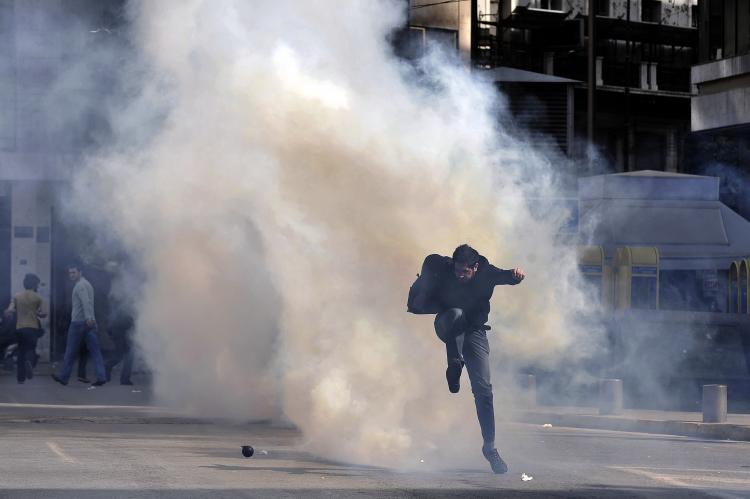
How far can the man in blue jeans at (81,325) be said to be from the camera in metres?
18.9

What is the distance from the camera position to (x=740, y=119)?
27125 millimetres

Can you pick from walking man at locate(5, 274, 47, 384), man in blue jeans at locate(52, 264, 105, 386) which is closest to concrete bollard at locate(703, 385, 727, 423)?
man in blue jeans at locate(52, 264, 105, 386)

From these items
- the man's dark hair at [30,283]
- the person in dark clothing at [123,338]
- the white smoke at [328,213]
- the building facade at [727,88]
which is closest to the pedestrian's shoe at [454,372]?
the white smoke at [328,213]

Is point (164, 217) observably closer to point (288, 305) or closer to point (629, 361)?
point (288, 305)

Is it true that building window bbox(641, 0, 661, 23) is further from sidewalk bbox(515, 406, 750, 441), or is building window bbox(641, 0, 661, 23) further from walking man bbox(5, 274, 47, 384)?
sidewalk bbox(515, 406, 750, 441)

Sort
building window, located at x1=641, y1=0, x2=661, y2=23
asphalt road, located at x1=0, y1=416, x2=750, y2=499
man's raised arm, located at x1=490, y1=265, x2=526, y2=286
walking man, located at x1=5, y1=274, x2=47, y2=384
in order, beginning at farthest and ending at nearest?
building window, located at x1=641, y1=0, x2=661, y2=23, walking man, located at x1=5, y1=274, x2=47, y2=384, man's raised arm, located at x1=490, y1=265, x2=526, y2=286, asphalt road, located at x1=0, y1=416, x2=750, y2=499

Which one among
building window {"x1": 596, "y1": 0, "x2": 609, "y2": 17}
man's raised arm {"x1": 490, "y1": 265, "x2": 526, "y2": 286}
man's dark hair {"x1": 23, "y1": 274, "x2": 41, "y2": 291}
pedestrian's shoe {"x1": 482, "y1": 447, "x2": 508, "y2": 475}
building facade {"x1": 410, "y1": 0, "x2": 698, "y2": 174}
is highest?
building window {"x1": 596, "y1": 0, "x2": 609, "y2": 17}

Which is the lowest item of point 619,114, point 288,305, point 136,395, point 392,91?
point 136,395

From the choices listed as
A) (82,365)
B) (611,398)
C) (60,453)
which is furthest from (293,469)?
(82,365)

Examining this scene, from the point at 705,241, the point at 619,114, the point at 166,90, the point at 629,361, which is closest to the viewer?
the point at 166,90

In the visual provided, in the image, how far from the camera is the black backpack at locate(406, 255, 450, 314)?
32.2 feet

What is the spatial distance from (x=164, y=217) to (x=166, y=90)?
1294mm

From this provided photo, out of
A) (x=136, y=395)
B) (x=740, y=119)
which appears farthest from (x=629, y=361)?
(x=740, y=119)

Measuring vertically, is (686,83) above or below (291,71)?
above
